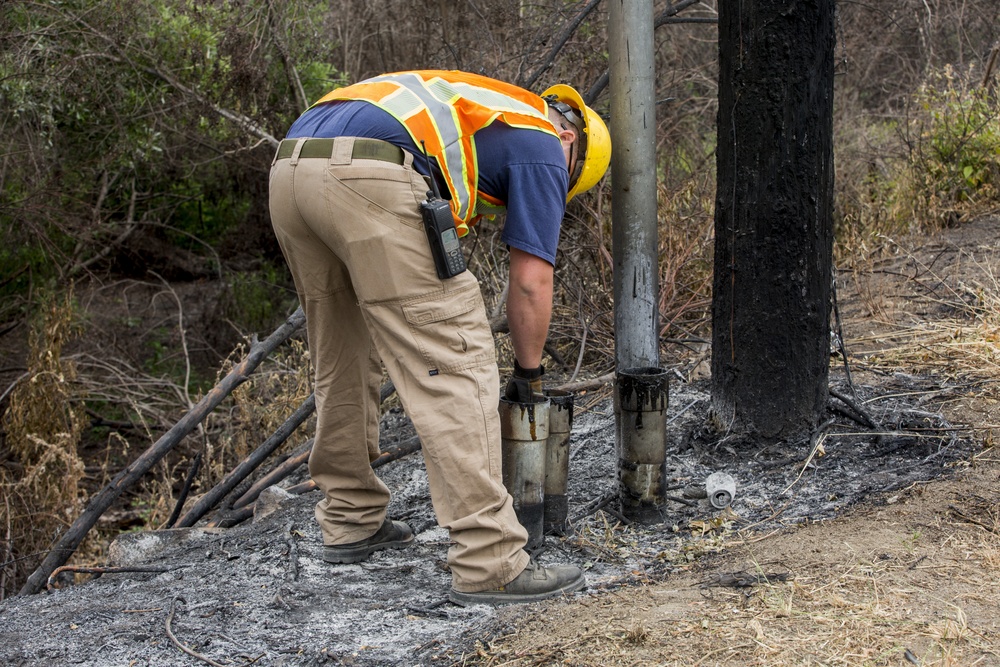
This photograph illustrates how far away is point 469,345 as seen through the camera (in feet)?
9.47

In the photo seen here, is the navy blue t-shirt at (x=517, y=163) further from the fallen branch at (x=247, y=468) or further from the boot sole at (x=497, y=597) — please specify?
the fallen branch at (x=247, y=468)

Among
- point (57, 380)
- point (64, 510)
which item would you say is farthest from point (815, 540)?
point (57, 380)

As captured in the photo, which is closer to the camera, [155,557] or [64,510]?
[155,557]

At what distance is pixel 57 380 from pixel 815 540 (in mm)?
5297

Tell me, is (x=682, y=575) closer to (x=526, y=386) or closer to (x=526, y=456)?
(x=526, y=456)

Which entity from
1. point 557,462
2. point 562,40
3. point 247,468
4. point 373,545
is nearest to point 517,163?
point 557,462

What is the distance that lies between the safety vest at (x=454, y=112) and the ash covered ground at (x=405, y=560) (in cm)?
123

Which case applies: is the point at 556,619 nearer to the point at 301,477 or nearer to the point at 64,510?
the point at 301,477

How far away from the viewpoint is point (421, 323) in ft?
9.30

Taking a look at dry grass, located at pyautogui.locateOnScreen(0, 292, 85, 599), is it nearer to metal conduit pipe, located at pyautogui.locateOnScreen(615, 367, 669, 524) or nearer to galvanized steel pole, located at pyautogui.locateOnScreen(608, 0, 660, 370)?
metal conduit pipe, located at pyautogui.locateOnScreen(615, 367, 669, 524)

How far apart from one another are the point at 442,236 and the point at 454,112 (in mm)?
394

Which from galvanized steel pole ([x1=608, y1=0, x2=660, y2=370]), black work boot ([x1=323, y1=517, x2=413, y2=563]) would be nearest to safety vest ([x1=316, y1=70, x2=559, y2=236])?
galvanized steel pole ([x1=608, y1=0, x2=660, y2=370])

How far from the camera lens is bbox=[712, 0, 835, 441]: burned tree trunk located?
3537 millimetres

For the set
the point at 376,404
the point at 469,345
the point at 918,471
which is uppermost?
the point at 469,345
